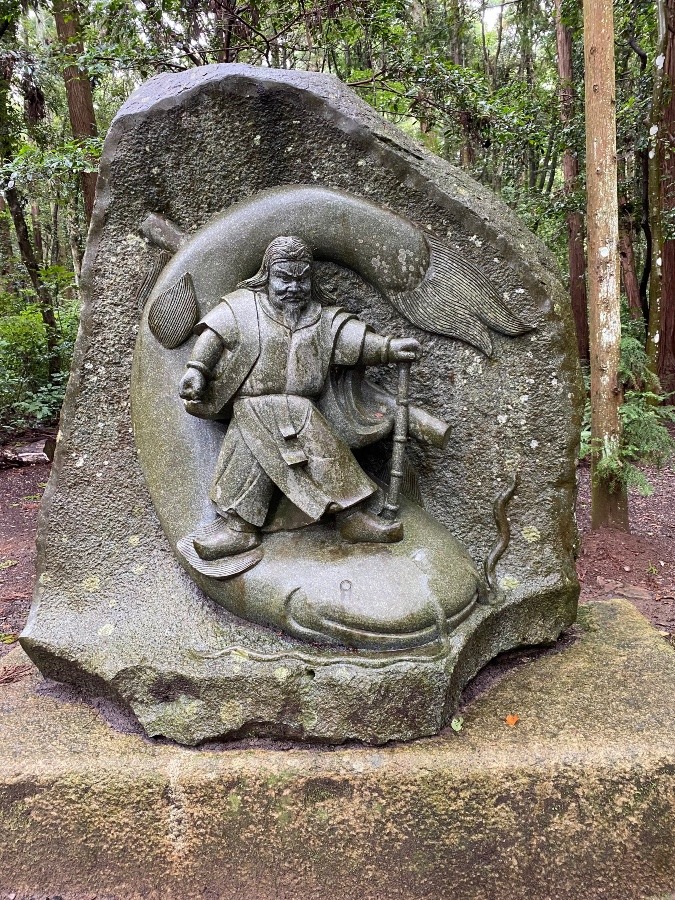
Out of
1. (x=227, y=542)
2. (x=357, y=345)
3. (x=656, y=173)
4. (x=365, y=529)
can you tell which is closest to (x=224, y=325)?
(x=357, y=345)

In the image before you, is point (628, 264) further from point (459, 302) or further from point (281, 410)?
point (281, 410)

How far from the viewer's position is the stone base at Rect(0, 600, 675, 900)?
Result: 1962 mm

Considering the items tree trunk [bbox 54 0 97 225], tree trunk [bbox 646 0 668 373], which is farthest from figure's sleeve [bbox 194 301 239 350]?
tree trunk [bbox 54 0 97 225]

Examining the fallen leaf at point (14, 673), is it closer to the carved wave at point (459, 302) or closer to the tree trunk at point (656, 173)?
the carved wave at point (459, 302)

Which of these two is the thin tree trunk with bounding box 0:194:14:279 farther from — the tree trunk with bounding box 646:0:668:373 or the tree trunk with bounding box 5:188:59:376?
the tree trunk with bounding box 646:0:668:373

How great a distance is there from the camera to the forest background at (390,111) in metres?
5.08

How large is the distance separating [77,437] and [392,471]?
135 cm

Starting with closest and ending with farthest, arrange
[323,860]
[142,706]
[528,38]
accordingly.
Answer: [323,860] → [142,706] → [528,38]

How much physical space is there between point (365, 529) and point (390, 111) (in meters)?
5.33

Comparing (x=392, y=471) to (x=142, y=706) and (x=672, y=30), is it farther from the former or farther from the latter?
(x=672, y=30)

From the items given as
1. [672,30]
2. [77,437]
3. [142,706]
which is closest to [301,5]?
[672,30]

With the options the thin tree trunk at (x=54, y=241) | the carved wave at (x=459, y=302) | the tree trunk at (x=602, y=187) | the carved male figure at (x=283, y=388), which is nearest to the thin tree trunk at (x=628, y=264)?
the tree trunk at (x=602, y=187)

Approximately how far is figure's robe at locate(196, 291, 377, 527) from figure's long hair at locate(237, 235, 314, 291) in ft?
0.18

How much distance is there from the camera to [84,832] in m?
2.08
